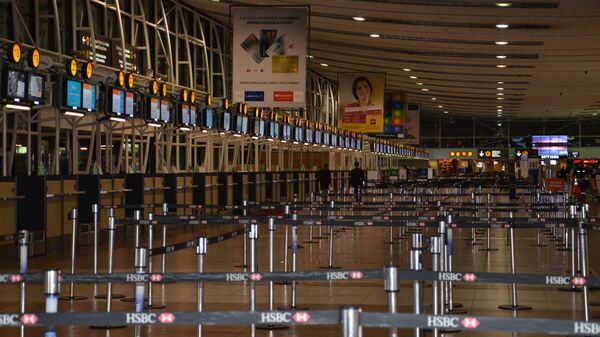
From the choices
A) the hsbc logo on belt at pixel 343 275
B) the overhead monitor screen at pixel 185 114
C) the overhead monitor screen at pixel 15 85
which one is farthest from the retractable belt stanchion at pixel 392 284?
the overhead monitor screen at pixel 185 114

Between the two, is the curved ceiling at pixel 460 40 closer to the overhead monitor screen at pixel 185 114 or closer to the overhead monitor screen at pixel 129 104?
the overhead monitor screen at pixel 185 114

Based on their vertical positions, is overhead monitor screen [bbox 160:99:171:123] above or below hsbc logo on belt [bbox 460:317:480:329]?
above

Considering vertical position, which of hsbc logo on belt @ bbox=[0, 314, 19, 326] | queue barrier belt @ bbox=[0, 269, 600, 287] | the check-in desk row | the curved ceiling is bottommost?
hsbc logo on belt @ bbox=[0, 314, 19, 326]

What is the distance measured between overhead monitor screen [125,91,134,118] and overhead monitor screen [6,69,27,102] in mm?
4498

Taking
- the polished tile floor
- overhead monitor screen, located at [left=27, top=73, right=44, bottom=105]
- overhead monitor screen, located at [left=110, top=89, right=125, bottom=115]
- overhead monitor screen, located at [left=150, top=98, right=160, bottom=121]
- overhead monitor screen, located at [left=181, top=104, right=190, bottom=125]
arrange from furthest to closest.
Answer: overhead monitor screen, located at [left=181, top=104, right=190, bottom=125] < overhead monitor screen, located at [left=150, top=98, right=160, bottom=121] < overhead monitor screen, located at [left=110, top=89, right=125, bottom=115] < overhead monitor screen, located at [left=27, top=73, right=44, bottom=105] < the polished tile floor

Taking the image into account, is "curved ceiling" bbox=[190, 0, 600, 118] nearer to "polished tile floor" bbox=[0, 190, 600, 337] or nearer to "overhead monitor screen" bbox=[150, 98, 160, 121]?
"overhead monitor screen" bbox=[150, 98, 160, 121]

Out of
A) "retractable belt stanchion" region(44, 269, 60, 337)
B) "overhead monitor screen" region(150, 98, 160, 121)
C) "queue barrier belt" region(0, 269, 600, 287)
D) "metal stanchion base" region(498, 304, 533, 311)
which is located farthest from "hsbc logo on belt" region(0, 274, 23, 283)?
"overhead monitor screen" region(150, 98, 160, 121)

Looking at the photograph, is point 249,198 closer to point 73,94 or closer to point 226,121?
point 226,121

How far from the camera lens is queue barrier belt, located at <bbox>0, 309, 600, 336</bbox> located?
170 inches

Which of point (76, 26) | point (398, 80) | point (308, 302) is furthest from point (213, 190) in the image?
point (398, 80)

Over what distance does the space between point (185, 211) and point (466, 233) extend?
22.9 ft

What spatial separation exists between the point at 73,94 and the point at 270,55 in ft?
14.5

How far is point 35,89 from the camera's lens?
53.5ft

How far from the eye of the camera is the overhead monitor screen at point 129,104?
802 inches
